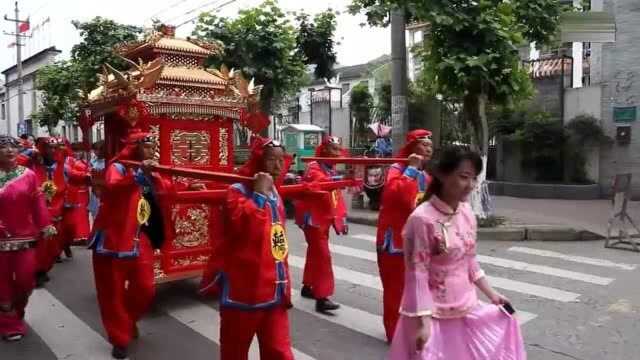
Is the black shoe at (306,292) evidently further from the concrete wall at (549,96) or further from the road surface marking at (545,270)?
the concrete wall at (549,96)

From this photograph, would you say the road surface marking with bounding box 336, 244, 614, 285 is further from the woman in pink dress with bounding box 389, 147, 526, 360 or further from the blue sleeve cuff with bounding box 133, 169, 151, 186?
the woman in pink dress with bounding box 389, 147, 526, 360

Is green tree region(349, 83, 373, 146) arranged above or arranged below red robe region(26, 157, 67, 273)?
above

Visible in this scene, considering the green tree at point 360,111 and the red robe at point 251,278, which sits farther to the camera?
the green tree at point 360,111

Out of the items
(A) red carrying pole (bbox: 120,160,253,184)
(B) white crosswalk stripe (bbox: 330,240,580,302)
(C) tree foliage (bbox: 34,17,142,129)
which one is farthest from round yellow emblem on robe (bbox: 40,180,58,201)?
(C) tree foliage (bbox: 34,17,142,129)

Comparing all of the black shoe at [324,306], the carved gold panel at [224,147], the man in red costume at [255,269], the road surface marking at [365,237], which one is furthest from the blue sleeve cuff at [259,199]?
the road surface marking at [365,237]

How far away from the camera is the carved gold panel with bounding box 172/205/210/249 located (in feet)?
20.7

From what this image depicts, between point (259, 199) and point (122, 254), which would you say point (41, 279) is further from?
point (259, 199)

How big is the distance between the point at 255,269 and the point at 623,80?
13044 mm

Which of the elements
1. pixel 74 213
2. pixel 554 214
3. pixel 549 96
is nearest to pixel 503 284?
pixel 554 214

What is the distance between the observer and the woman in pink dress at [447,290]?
274 centimetres

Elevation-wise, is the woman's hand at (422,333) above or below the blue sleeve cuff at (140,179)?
below

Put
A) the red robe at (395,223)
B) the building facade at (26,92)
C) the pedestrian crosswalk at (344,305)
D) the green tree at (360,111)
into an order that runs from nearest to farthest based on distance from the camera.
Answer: the red robe at (395,223), the pedestrian crosswalk at (344,305), the green tree at (360,111), the building facade at (26,92)

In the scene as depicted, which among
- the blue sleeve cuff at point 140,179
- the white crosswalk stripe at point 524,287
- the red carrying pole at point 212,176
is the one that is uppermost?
the red carrying pole at point 212,176

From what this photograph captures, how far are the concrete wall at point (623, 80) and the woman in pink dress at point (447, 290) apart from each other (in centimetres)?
1275
